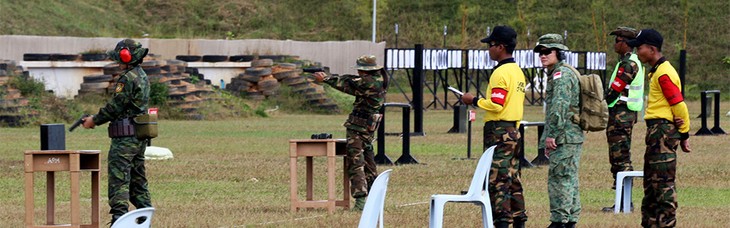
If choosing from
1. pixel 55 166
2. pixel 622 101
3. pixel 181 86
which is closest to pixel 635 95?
pixel 622 101

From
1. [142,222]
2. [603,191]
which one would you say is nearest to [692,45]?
[603,191]

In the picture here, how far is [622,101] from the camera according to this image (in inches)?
573

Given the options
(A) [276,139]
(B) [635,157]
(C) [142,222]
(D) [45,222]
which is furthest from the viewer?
(A) [276,139]

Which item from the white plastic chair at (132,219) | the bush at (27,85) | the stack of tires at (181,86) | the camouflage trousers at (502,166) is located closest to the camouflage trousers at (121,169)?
the camouflage trousers at (502,166)

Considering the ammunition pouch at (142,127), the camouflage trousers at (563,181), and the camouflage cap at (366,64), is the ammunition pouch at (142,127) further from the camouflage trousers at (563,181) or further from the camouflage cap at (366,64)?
the camouflage trousers at (563,181)

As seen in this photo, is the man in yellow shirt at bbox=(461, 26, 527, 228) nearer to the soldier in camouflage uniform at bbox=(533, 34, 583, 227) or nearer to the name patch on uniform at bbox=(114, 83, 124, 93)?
the soldier in camouflage uniform at bbox=(533, 34, 583, 227)

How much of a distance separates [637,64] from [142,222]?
7.66 metres

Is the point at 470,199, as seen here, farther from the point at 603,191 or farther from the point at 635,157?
the point at 635,157

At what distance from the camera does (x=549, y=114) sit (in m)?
12.1

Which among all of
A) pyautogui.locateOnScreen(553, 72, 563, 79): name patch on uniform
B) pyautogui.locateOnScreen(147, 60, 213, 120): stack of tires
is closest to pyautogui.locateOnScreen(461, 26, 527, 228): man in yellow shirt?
pyautogui.locateOnScreen(553, 72, 563, 79): name patch on uniform

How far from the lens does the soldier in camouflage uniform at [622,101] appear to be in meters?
14.1

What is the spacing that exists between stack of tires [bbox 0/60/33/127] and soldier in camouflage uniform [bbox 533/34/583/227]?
2099 centimetres

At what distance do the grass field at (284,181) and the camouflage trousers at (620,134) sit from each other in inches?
21.2

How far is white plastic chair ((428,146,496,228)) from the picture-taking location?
34.0ft
